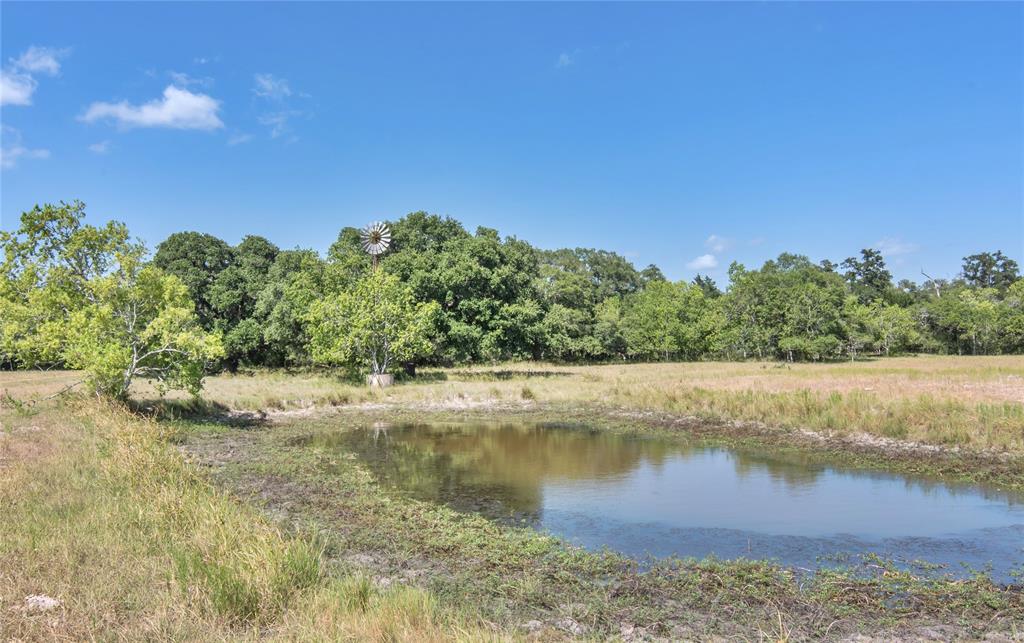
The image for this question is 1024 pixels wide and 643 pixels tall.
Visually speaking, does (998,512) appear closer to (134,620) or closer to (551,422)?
(134,620)

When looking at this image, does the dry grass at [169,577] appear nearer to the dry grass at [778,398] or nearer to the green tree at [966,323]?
the dry grass at [778,398]

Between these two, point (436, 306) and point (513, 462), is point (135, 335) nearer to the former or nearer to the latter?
point (513, 462)

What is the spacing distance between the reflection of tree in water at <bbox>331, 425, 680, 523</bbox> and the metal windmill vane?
954 inches

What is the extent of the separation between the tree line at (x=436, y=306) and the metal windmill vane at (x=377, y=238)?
4.66 feet

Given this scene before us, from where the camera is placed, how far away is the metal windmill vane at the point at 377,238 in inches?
1932

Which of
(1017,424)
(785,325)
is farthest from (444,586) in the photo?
(785,325)

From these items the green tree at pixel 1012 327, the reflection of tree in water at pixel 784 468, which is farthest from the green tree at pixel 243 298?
the green tree at pixel 1012 327

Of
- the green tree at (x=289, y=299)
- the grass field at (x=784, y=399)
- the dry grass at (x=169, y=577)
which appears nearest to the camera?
the dry grass at (x=169, y=577)

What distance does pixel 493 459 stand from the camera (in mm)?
20188

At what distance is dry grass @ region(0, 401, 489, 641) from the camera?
6148mm

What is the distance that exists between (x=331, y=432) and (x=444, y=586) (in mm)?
18111

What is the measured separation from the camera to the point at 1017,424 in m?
17.9

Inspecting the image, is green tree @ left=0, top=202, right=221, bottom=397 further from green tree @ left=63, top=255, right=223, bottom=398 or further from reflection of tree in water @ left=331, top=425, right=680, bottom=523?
reflection of tree in water @ left=331, top=425, right=680, bottom=523

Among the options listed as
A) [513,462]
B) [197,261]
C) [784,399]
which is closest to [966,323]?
[784,399]
